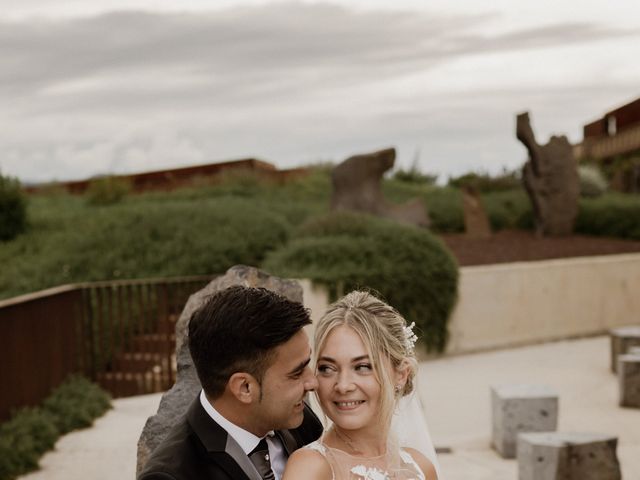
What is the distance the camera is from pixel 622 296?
46.8ft

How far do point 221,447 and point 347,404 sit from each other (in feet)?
1.59

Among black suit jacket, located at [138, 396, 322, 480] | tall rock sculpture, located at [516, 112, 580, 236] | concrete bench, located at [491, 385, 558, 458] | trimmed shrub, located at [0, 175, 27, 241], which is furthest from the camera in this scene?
tall rock sculpture, located at [516, 112, 580, 236]

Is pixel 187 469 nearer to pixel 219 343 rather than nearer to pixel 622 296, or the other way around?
pixel 219 343

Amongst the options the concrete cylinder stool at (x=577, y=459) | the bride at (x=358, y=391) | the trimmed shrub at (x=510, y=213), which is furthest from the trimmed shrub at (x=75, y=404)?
the trimmed shrub at (x=510, y=213)

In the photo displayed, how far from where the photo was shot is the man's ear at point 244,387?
7.29 ft

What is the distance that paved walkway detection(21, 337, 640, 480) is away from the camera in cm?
706

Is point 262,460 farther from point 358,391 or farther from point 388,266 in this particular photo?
point 388,266

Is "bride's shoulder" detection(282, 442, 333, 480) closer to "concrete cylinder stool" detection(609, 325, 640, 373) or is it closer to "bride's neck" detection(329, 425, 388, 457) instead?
"bride's neck" detection(329, 425, 388, 457)

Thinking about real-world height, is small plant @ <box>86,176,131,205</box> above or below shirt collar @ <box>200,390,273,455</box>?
above

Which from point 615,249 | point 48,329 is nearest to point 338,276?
point 48,329

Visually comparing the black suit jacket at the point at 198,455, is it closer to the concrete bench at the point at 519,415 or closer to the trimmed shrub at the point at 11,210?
the concrete bench at the point at 519,415

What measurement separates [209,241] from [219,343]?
37.2ft

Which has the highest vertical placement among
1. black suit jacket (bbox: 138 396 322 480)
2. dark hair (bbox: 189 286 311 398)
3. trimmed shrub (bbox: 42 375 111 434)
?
dark hair (bbox: 189 286 311 398)

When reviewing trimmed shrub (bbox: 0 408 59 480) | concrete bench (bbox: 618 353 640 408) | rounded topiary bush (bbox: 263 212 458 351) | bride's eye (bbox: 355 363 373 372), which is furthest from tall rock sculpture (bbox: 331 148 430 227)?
bride's eye (bbox: 355 363 373 372)
